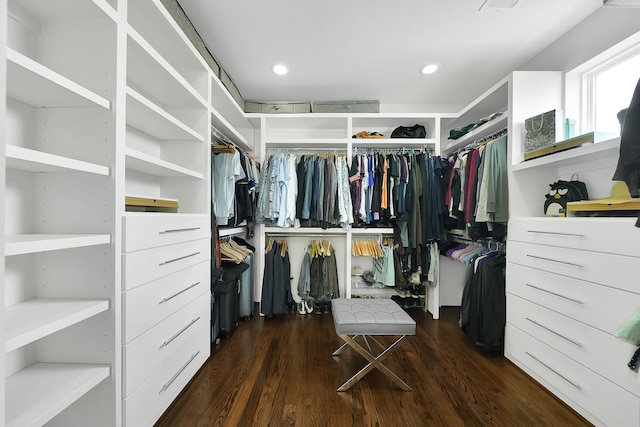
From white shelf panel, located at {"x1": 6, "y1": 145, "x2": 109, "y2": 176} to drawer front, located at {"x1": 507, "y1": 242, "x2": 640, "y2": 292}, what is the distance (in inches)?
91.3

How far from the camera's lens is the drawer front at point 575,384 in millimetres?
1197

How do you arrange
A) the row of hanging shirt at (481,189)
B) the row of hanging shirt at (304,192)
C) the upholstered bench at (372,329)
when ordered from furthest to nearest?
1. the row of hanging shirt at (304,192)
2. the row of hanging shirt at (481,189)
3. the upholstered bench at (372,329)

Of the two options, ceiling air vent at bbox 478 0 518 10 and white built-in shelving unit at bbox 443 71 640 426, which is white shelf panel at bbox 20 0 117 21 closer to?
ceiling air vent at bbox 478 0 518 10

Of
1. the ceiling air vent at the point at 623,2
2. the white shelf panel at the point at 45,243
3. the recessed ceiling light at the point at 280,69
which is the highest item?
the recessed ceiling light at the point at 280,69

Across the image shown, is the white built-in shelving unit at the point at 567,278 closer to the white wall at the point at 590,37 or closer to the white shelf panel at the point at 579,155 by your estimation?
the white shelf panel at the point at 579,155

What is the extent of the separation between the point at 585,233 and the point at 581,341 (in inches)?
22.7

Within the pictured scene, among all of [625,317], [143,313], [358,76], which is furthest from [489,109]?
[143,313]

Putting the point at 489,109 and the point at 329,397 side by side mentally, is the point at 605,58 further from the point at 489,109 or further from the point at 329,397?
the point at 329,397

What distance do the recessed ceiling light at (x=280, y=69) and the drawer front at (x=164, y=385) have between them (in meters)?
2.21

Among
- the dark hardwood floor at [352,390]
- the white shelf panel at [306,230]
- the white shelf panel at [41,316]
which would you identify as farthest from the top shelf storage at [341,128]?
the white shelf panel at [41,316]

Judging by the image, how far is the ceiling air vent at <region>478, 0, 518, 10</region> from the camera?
162 centimetres

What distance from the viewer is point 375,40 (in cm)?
199

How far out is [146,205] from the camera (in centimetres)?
134

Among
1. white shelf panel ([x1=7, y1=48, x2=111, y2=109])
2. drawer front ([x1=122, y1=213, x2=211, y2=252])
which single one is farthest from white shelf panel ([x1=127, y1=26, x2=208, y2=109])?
drawer front ([x1=122, y1=213, x2=211, y2=252])
